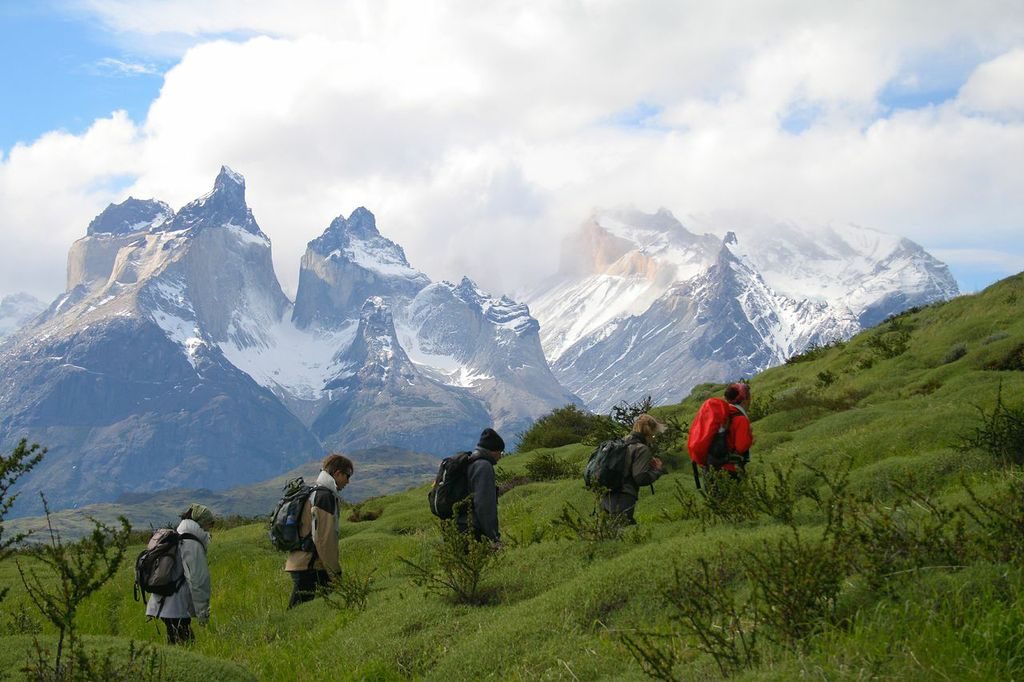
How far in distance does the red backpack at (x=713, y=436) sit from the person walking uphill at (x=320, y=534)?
5133 millimetres

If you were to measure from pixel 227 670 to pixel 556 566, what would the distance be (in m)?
4.29

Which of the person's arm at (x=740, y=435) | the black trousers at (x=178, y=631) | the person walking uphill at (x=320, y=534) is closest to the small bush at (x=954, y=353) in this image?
the person's arm at (x=740, y=435)

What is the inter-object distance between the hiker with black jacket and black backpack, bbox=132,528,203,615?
5995 mm

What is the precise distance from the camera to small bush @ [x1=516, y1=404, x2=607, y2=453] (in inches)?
1307

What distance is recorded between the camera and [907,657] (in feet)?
21.0

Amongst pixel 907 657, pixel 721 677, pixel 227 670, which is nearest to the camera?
pixel 907 657

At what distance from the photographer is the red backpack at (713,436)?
1473 centimetres

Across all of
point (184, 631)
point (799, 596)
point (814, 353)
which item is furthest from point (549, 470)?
point (799, 596)

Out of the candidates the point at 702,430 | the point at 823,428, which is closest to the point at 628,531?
the point at 702,430

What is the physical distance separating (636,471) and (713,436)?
51.1 inches

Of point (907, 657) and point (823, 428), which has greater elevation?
point (823, 428)

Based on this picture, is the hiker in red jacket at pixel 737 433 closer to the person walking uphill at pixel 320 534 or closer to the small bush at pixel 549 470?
the person walking uphill at pixel 320 534

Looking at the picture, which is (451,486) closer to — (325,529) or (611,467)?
(325,529)

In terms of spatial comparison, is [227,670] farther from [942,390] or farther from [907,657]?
[942,390]
